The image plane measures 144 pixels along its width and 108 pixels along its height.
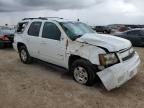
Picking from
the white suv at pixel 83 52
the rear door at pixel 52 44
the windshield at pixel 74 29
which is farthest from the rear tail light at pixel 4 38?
the windshield at pixel 74 29

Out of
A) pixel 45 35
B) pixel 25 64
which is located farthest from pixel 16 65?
pixel 45 35

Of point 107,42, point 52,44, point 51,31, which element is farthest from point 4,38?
point 107,42

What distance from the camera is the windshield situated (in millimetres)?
5981

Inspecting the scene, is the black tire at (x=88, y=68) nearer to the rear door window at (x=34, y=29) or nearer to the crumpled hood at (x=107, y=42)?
the crumpled hood at (x=107, y=42)

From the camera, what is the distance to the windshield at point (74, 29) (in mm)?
5981

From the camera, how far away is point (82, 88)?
5469mm

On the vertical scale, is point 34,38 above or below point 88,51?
above

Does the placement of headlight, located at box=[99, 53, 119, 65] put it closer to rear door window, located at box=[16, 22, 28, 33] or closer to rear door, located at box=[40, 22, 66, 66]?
rear door, located at box=[40, 22, 66, 66]

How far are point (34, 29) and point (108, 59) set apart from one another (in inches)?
136

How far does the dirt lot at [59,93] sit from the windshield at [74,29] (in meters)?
1.35

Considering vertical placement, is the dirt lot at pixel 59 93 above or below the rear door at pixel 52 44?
below

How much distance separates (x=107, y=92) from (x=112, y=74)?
0.59m

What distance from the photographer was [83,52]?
17.7 ft

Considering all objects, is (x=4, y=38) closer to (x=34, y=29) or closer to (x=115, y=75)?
(x=34, y=29)
